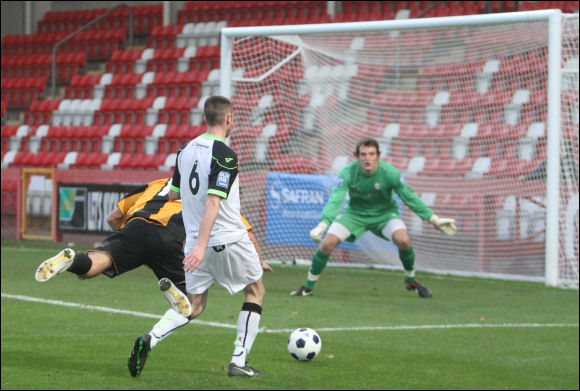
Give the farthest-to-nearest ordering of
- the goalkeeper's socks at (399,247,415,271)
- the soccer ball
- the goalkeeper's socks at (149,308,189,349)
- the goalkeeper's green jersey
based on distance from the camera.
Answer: the goalkeeper's socks at (399,247,415,271)
the goalkeeper's green jersey
the soccer ball
the goalkeeper's socks at (149,308,189,349)

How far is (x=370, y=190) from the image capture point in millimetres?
11469

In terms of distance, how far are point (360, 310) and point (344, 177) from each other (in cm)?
439

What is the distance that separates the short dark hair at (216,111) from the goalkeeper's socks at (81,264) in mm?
772

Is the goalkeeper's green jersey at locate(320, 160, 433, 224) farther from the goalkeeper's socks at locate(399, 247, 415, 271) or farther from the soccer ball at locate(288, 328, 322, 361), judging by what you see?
the soccer ball at locate(288, 328, 322, 361)

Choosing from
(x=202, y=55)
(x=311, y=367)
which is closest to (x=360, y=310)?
(x=311, y=367)

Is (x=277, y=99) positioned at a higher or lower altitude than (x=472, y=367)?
higher

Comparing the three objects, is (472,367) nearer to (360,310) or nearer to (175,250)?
(360,310)

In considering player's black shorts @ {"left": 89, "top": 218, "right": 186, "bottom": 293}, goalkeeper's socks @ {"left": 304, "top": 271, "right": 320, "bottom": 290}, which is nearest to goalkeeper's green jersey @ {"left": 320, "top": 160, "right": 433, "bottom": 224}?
goalkeeper's socks @ {"left": 304, "top": 271, "right": 320, "bottom": 290}

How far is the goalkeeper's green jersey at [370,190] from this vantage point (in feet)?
31.0

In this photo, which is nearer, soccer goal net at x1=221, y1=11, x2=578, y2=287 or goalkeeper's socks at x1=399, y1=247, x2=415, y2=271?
goalkeeper's socks at x1=399, y1=247, x2=415, y2=271

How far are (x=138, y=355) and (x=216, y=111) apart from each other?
84 centimetres

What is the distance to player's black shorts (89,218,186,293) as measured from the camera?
3260 mm

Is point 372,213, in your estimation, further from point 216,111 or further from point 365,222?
point 216,111

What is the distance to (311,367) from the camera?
504 inches
